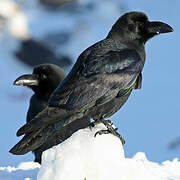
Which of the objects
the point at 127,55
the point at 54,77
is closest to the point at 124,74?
the point at 127,55

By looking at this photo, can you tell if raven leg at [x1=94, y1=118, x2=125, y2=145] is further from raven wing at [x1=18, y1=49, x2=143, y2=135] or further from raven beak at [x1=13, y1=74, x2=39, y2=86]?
raven beak at [x1=13, y1=74, x2=39, y2=86]

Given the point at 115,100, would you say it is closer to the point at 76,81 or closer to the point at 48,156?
the point at 76,81

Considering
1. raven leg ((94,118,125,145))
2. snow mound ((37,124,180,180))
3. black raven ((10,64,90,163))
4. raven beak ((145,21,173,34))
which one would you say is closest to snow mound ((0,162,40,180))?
black raven ((10,64,90,163))

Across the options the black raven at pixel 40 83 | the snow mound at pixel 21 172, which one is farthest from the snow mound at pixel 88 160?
the black raven at pixel 40 83

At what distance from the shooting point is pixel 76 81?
5895 mm

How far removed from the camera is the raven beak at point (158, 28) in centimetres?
653

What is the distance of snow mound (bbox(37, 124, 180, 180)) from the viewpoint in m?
5.58

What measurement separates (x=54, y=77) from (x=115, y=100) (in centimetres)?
219

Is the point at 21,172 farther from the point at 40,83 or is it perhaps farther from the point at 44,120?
the point at 44,120

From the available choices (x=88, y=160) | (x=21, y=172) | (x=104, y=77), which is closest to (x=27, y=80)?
(x=21, y=172)

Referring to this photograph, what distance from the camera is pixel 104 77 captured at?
600cm

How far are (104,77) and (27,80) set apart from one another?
7.81 feet

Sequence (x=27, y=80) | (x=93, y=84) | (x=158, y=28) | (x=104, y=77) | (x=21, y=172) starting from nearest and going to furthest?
(x=93, y=84)
(x=104, y=77)
(x=158, y=28)
(x=21, y=172)
(x=27, y=80)

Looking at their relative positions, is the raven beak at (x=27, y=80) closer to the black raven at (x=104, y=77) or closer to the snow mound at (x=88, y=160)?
the black raven at (x=104, y=77)
